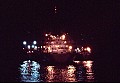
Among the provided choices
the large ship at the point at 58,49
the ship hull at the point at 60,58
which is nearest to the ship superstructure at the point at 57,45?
the large ship at the point at 58,49

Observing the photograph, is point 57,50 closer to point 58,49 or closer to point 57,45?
point 58,49

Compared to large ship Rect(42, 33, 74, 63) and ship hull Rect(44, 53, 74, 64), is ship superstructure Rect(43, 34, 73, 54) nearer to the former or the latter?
large ship Rect(42, 33, 74, 63)

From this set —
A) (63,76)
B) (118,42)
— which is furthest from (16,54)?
(63,76)

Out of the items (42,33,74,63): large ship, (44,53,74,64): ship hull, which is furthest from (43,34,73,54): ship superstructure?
(44,53,74,64): ship hull

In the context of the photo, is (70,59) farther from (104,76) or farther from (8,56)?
(8,56)

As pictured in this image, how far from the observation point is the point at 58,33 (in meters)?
103

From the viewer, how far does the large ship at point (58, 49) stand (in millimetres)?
87625

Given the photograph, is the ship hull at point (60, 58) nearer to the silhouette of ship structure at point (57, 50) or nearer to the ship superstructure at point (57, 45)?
the silhouette of ship structure at point (57, 50)

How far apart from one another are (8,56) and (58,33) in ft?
100

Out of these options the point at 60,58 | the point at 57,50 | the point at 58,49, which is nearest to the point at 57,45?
the point at 58,49

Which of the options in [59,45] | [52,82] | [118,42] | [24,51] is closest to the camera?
[52,82]

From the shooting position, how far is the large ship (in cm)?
8762

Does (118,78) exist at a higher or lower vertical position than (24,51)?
lower

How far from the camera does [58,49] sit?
295 feet
